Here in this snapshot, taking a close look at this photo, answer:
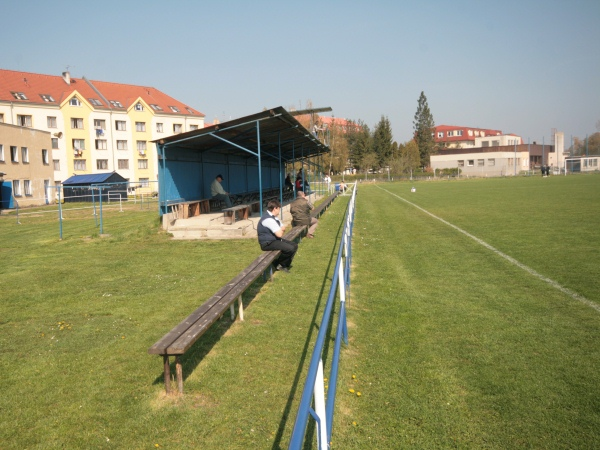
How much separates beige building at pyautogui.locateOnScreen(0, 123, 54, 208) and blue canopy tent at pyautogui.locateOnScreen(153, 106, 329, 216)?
16176 millimetres

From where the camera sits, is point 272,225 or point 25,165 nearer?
point 272,225

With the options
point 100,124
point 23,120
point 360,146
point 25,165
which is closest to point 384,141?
point 360,146

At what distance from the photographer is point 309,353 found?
16.9ft

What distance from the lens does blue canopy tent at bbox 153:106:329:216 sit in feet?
48.5

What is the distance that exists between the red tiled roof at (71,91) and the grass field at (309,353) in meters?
50.2

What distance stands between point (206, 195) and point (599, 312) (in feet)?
56.2

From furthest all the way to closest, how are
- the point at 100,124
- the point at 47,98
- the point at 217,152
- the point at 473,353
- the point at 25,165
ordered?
the point at 100,124 < the point at 47,98 < the point at 25,165 < the point at 217,152 < the point at 473,353

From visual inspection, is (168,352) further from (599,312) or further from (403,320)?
(599,312)

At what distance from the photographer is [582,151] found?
12050cm

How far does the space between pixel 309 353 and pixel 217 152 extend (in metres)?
17.9

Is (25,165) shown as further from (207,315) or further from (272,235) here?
(207,315)

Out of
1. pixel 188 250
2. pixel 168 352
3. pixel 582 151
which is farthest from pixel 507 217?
pixel 582 151

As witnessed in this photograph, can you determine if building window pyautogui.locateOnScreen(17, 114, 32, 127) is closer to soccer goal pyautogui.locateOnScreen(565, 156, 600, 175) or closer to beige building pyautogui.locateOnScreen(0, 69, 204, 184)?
beige building pyautogui.locateOnScreen(0, 69, 204, 184)

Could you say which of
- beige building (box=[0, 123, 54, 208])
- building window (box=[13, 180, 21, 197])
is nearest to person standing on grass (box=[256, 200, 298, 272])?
beige building (box=[0, 123, 54, 208])
